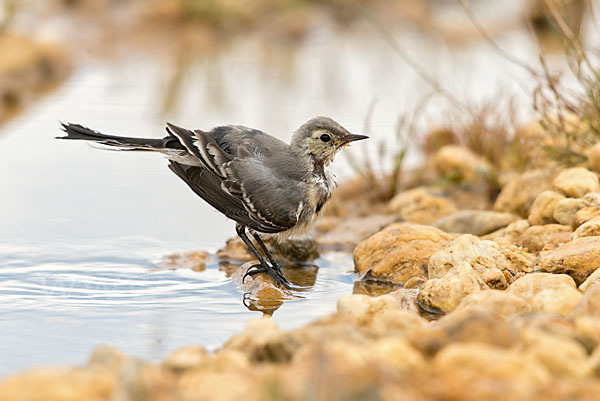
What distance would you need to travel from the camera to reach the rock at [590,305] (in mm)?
4186

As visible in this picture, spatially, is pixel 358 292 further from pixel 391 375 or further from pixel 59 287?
pixel 391 375

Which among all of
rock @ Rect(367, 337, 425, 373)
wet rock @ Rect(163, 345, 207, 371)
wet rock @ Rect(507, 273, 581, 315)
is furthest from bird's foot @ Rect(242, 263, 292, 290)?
rock @ Rect(367, 337, 425, 373)

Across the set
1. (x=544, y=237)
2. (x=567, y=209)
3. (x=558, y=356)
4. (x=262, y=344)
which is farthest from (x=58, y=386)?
(x=567, y=209)

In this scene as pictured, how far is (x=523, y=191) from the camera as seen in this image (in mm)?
7008

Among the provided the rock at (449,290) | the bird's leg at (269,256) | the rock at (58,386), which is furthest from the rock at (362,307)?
the rock at (58,386)

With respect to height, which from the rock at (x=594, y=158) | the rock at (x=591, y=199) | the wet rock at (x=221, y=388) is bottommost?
the wet rock at (x=221, y=388)

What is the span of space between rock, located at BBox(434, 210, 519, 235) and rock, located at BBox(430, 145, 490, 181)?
42.2 inches

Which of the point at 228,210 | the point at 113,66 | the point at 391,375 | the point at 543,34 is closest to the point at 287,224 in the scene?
the point at 228,210

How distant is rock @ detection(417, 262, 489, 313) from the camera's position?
512 cm

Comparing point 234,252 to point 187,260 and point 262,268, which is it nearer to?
point 187,260

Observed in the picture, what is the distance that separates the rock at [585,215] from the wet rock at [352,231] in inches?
60.9

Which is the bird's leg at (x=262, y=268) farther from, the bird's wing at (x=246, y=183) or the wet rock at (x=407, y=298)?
the wet rock at (x=407, y=298)

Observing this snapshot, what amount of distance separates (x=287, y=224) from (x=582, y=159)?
2.81 metres

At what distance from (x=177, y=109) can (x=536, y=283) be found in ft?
23.8
